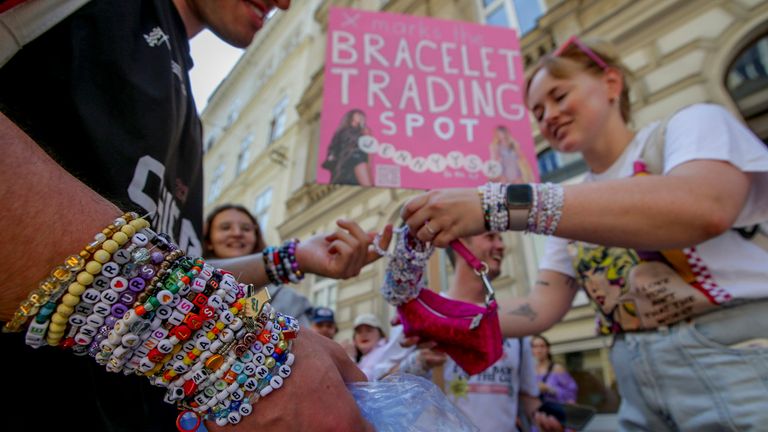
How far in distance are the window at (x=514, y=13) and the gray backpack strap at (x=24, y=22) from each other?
5.87m

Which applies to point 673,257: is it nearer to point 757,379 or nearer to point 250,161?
point 757,379

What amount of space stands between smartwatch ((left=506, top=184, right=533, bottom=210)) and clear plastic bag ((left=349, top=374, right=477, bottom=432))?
53cm

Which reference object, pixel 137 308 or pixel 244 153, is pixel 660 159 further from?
pixel 244 153

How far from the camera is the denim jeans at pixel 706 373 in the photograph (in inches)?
36.0

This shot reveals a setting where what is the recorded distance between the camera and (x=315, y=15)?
35.3 ft

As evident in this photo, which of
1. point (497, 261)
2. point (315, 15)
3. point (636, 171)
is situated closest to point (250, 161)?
point (315, 15)

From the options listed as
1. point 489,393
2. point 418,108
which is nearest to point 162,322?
point 489,393

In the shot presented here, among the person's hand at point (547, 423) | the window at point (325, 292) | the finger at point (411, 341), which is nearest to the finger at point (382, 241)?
the finger at point (411, 341)

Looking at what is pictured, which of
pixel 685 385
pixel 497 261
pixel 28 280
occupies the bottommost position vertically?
pixel 685 385

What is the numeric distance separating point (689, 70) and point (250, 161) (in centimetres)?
1157

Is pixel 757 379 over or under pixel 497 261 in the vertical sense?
under

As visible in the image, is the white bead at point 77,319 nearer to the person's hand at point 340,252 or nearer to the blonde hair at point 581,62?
the person's hand at point 340,252

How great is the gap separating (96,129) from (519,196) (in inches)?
36.3

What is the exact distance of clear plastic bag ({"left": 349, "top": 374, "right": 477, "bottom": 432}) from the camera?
1.71ft
